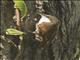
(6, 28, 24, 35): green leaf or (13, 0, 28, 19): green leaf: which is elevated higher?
(13, 0, 28, 19): green leaf

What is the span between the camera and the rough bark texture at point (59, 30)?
35.3 inches

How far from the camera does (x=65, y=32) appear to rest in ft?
3.10

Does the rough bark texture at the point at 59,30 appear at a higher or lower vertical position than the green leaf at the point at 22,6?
lower

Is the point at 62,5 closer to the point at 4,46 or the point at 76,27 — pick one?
the point at 76,27

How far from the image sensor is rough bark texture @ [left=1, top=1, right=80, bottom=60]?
0.90 m

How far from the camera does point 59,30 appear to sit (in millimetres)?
922

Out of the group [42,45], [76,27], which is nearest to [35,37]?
[42,45]

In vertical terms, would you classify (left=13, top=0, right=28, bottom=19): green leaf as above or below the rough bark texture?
above

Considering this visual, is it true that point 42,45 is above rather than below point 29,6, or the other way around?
below

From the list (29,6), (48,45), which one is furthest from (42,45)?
(29,6)

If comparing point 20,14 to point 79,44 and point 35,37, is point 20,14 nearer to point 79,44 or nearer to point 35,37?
point 35,37

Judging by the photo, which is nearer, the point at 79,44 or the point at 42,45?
the point at 42,45

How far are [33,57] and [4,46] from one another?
0.11 m

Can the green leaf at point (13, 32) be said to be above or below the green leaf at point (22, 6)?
below
